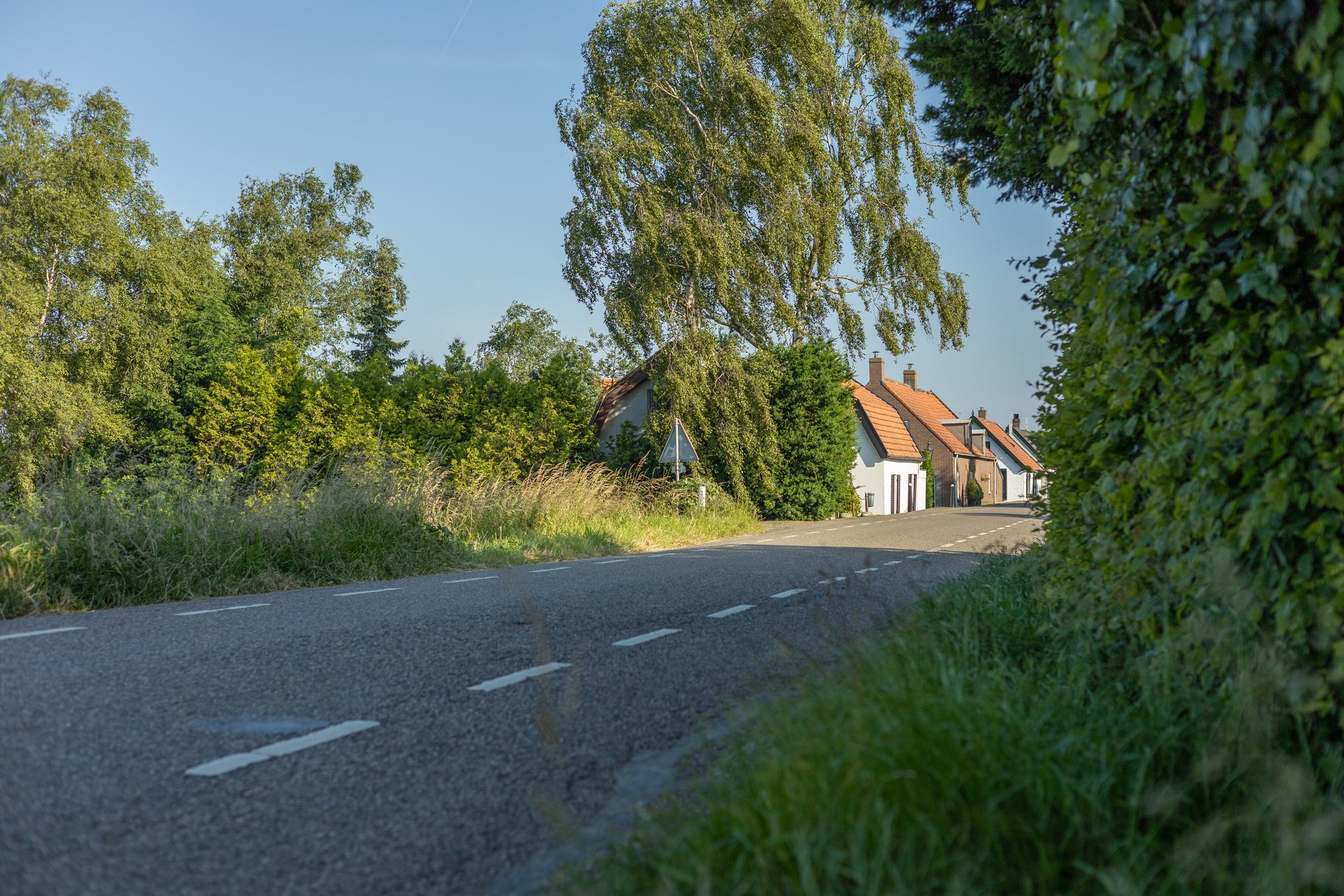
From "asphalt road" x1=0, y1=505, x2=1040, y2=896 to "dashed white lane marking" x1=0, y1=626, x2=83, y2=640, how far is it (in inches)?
1.5

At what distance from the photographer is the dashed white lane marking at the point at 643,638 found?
6.21 metres

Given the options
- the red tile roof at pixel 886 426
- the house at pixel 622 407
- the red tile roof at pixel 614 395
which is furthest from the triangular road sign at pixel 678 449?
the red tile roof at pixel 886 426

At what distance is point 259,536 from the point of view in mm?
10844

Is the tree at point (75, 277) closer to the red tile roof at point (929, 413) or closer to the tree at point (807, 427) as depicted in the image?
the tree at point (807, 427)

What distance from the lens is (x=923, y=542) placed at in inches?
766

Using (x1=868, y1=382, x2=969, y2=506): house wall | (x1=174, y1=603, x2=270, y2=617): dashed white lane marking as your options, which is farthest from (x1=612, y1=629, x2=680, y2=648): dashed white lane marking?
(x1=868, y1=382, x2=969, y2=506): house wall

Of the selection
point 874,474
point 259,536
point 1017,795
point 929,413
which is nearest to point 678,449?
point 259,536

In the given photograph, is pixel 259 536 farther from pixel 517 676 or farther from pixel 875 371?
pixel 875 371

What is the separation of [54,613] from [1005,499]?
267 feet

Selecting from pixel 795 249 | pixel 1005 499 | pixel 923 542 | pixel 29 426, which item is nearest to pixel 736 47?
pixel 795 249

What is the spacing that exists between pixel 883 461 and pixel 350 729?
4377cm

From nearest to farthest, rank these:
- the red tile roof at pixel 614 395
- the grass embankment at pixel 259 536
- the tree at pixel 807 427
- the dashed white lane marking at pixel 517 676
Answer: the dashed white lane marking at pixel 517 676, the grass embankment at pixel 259 536, the tree at pixel 807 427, the red tile roof at pixel 614 395

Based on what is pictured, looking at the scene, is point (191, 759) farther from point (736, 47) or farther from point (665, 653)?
point (736, 47)

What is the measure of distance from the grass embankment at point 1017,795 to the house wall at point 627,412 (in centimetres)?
3037
